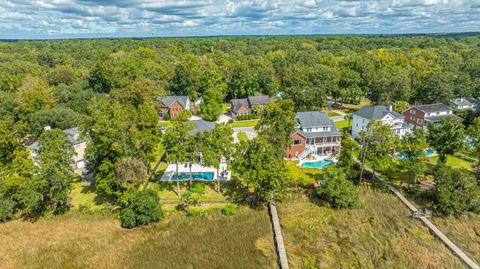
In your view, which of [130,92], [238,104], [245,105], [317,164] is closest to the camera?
[317,164]

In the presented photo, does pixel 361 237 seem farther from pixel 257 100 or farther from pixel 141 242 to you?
pixel 257 100

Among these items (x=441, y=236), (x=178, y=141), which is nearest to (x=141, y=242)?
(x=178, y=141)

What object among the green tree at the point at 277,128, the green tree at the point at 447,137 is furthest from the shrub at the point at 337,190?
the green tree at the point at 447,137

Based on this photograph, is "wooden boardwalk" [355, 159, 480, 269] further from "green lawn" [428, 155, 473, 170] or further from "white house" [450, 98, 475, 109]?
"white house" [450, 98, 475, 109]

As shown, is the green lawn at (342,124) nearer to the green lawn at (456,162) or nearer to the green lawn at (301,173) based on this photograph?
the green lawn at (456,162)

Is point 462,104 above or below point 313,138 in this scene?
above

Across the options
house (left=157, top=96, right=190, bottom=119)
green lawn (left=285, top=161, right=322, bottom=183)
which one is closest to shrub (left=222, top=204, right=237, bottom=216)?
green lawn (left=285, top=161, right=322, bottom=183)
